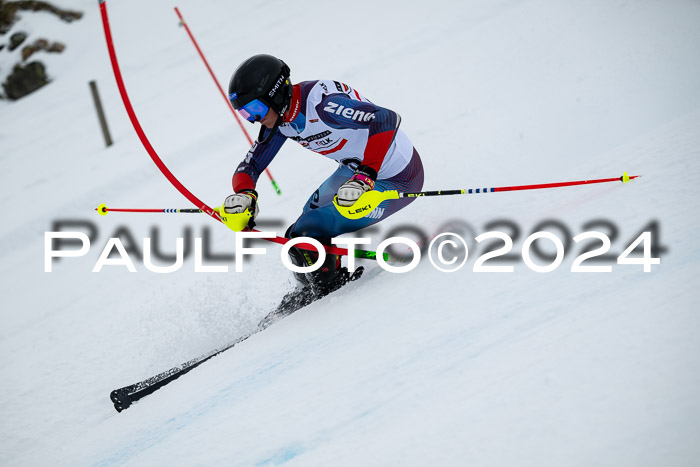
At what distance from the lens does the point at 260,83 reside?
9.72 feet

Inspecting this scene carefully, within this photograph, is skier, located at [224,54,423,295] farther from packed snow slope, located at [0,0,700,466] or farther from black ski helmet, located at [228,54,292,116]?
packed snow slope, located at [0,0,700,466]

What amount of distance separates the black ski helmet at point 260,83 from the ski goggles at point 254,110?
0.07 feet

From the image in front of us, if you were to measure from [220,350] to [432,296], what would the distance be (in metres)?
1.42

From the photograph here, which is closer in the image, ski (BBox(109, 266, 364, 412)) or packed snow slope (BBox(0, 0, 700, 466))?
packed snow slope (BBox(0, 0, 700, 466))

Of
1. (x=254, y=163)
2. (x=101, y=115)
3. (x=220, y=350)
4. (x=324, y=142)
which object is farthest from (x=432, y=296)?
(x=101, y=115)

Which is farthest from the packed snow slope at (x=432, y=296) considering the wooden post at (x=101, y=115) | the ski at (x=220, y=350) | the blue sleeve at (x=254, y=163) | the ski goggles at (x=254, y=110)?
the ski goggles at (x=254, y=110)

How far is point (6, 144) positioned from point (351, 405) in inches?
529

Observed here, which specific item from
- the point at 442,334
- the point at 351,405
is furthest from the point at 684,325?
the point at 351,405

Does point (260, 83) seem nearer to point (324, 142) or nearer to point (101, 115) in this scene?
point (324, 142)

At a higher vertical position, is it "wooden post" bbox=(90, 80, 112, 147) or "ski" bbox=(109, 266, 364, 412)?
"wooden post" bbox=(90, 80, 112, 147)

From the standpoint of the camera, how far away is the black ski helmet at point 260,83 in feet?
9.71

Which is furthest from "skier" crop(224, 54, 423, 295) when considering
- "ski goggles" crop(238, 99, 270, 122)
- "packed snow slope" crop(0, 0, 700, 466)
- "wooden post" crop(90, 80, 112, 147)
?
"wooden post" crop(90, 80, 112, 147)

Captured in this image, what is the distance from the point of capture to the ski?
3.05 metres

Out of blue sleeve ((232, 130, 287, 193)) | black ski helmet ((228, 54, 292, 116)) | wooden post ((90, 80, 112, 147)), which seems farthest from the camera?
wooden post ((90, 80, 112, 147))
